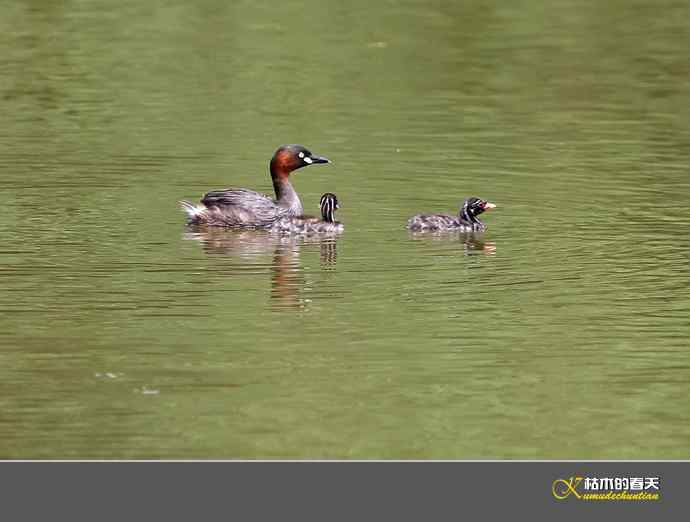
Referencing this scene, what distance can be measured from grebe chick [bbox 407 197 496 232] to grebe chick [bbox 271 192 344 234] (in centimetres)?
65

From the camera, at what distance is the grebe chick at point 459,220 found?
14086 mm

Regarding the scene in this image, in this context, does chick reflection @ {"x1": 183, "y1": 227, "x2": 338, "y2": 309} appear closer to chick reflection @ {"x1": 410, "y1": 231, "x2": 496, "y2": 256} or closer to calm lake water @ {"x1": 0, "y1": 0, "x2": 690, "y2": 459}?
calm lake water @ {"x1": 0, "y1": 0, "x2": 690, "y2": 459}

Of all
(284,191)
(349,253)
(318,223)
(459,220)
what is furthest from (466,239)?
(284,191)

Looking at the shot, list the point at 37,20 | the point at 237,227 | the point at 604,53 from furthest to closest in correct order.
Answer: the point at 37,20
the point at 604,53
the point at 237,227

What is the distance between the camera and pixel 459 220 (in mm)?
14414

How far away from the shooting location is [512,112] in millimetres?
20812

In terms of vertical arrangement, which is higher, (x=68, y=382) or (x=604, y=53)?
(x=604, y=53)

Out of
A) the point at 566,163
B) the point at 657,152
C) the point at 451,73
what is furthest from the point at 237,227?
the point at 451,73

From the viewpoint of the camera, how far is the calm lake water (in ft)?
29.6

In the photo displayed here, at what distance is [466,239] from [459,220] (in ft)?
0.93

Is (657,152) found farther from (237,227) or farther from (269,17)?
(269,17)

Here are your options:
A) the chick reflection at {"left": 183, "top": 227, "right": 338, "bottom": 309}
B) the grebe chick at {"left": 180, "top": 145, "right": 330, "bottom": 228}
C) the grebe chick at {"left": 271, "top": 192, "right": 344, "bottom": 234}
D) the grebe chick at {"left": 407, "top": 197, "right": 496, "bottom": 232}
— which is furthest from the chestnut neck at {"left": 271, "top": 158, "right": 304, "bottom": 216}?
the grebe chick at {"left": 407, "top": 197, "right": 496, "bottom": 232}

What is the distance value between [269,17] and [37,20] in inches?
147

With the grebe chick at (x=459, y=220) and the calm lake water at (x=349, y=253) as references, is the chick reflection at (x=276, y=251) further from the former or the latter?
the grebe chick at (x=459, y=220)
